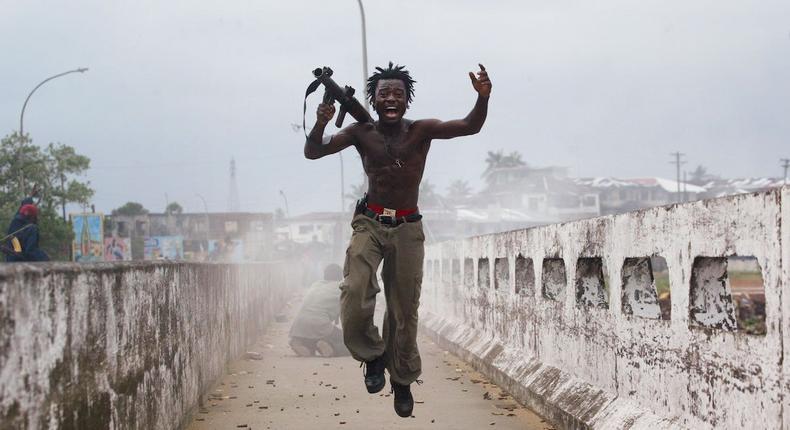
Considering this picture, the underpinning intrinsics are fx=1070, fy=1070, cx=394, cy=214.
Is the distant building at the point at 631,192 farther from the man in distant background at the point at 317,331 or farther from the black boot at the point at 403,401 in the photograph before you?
the black boot at the point at 403,401

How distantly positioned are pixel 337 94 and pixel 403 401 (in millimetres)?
1996

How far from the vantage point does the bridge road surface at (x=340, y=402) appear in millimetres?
7301

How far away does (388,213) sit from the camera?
6.55 metres

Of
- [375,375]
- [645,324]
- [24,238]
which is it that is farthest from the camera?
[24,238]

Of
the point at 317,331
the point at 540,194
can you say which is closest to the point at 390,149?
the point at 317,331

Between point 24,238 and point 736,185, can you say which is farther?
point 736,185

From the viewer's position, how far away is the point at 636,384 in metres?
5.87

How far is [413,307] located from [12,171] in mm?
54402

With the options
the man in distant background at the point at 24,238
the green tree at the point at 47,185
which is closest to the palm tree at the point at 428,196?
the green tree at the point at 47,185

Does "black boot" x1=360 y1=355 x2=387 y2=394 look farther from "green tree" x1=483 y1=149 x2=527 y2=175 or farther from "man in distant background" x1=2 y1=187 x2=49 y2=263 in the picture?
"green tree" x1=483 y1=149 x2=527 y2=175

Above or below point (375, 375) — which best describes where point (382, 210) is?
above

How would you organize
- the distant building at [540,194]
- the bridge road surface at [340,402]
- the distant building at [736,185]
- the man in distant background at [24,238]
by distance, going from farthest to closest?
the distant building at [736,185]
the distant building at [540,194]
the man in distant background at [24,238]
the bridge road surface at [340,402]

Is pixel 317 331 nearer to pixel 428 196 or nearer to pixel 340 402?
pixel 340 402

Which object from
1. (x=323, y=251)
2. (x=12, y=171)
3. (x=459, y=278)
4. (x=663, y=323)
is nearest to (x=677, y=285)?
(x=663, y=323)
